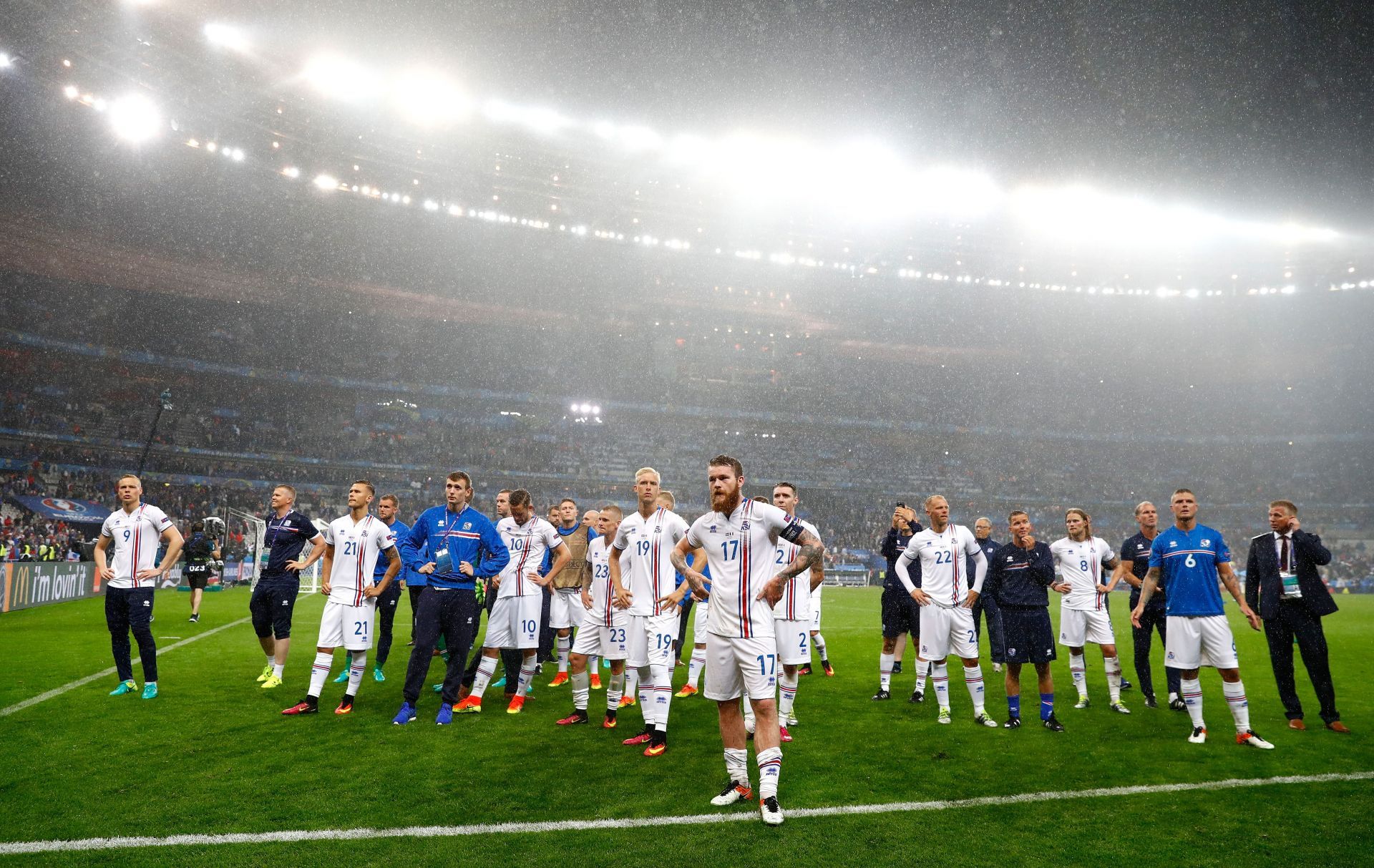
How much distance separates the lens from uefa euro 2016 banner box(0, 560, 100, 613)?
59.0 feet

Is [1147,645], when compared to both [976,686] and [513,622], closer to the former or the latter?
[976,686]

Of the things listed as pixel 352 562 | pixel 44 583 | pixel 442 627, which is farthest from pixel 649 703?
pixel 44 583

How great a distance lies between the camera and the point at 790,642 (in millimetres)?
7086

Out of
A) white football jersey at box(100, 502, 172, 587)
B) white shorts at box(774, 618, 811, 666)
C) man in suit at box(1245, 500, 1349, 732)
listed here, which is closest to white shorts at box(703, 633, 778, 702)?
white shorts at box(774, 618, 811, 666)

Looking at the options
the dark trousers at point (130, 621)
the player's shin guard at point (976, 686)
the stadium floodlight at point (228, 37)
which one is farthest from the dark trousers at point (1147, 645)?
the stadium floodlight at point (228, 37)

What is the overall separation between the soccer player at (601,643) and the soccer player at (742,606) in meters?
2.35

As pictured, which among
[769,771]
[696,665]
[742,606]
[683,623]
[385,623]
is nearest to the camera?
[769,771]

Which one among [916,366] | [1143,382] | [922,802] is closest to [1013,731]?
[922,802]

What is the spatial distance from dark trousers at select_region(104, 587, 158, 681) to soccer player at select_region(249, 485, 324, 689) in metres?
1.02

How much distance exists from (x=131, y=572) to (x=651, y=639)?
5932 millimetres

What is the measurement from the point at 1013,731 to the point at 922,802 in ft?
9.16

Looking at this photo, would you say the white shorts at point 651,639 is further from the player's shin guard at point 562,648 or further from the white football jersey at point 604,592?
the player's shin guard at point 562,648

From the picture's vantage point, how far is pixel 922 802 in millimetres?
5309

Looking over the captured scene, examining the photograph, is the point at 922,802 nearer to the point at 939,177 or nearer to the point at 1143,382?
the point at 939,177
